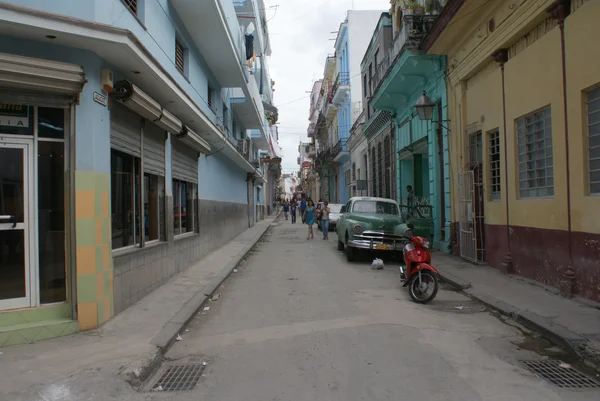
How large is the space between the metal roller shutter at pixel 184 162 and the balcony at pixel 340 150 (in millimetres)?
21577

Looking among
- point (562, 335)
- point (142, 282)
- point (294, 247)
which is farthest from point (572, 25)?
point (294, 247)

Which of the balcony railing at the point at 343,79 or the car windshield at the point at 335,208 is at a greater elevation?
the balcony railing at the point at 343,79

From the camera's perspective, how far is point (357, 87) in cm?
3177

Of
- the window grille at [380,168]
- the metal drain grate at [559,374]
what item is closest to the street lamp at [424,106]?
the metal drain grate at [559,374]

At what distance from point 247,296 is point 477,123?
6769 mm

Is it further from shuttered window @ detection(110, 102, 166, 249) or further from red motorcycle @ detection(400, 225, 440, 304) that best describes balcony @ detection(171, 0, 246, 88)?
red motorcycle @ detection(400, 225, 440, 304)

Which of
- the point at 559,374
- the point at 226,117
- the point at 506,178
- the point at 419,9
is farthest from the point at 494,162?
the point at 226,117

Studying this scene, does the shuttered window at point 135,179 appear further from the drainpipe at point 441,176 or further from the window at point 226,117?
the window at point 226,117

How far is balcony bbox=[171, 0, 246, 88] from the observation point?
9.95 meters

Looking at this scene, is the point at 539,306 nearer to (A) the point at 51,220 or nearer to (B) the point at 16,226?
(A) the point at 51,220

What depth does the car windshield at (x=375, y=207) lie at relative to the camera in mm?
13666

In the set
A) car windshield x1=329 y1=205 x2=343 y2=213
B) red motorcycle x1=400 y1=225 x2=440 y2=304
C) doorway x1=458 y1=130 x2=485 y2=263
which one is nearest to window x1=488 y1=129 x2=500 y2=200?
Answer: doorway x1=458 y1=130 x2=485 y2=263

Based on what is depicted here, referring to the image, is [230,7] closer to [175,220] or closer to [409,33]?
[409,33]

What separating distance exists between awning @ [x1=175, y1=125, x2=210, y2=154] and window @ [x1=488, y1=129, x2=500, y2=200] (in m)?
6.78
